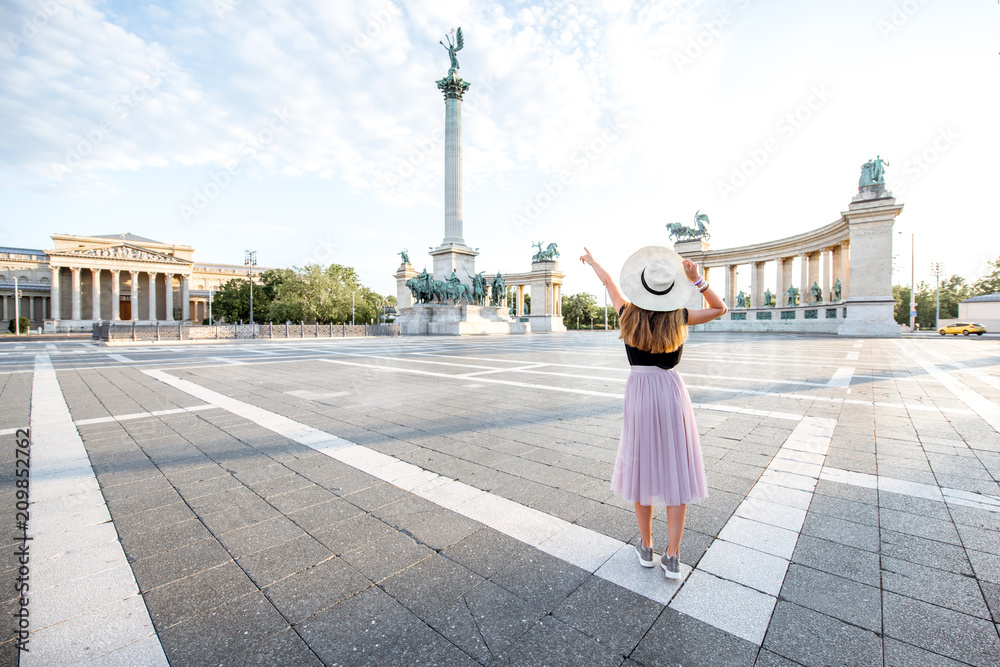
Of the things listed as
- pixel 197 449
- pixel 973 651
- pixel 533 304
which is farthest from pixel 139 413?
pixel 533 304

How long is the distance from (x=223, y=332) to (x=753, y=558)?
39994 millimetres

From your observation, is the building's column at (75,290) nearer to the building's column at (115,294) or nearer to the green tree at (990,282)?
the building's column at (115,294)

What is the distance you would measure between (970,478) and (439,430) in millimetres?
5324

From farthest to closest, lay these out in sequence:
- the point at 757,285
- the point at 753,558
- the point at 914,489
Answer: the point at 757,285
the point at 914,489
the point at 753,558

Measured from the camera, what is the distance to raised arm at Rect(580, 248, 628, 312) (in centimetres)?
288

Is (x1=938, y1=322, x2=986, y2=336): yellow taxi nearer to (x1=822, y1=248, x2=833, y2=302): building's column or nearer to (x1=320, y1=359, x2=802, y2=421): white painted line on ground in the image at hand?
(x1=822, y1=248, x2=833, y2=302): building's column

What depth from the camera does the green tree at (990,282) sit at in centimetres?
5853

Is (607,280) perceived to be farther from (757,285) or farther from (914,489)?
(757,285)

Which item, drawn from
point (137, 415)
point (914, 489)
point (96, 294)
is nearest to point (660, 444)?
point (914, 489)

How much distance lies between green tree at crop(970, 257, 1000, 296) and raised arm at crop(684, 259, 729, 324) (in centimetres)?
8399

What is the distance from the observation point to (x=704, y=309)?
275 cm

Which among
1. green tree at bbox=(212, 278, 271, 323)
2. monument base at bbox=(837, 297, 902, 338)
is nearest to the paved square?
monument base at bbox=(837, 297, 902, 338)

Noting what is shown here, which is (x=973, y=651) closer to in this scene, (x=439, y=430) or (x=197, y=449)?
(x=439, y=430)

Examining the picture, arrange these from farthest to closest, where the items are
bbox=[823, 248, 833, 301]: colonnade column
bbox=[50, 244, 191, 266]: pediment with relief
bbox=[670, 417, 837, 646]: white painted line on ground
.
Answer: bbox=[50, 244, 191, 266]: pediment with relief, bbox=[823, 248, 833, 301]: colonnade column, bbox=[670, 417, 837, 646]: white painted line on ground
